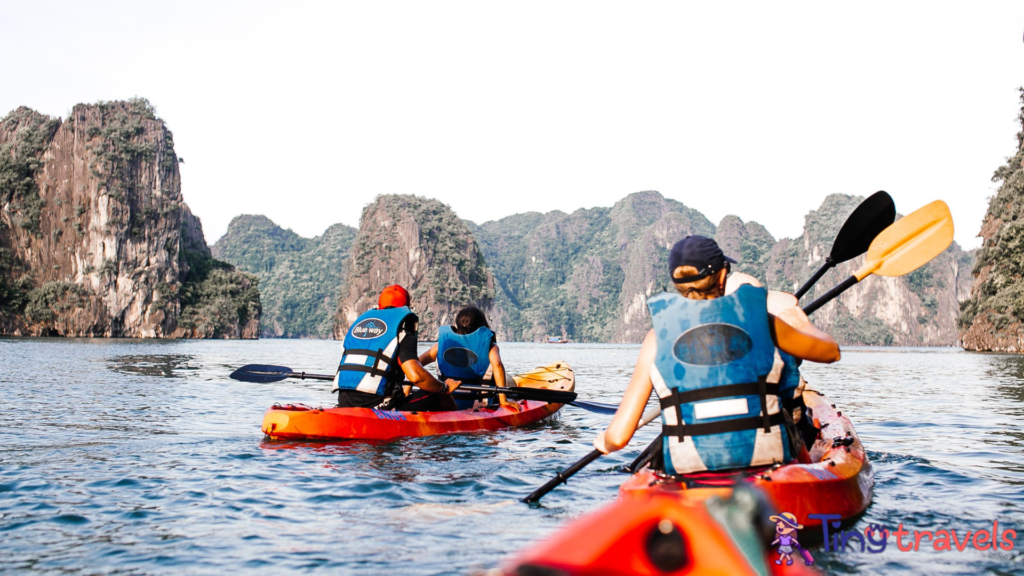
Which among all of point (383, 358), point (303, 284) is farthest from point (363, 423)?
point (303, 284)

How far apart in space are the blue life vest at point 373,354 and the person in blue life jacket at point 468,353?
132 cm

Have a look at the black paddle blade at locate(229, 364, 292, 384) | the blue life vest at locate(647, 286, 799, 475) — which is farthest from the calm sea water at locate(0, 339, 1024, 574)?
the blue life vest at locate(647, 286, 799, 475)

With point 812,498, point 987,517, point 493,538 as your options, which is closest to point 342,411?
point 493,538

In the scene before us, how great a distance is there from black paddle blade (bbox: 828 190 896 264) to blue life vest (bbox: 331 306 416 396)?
402cm

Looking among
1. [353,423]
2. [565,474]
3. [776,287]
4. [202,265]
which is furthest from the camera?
[776,287]

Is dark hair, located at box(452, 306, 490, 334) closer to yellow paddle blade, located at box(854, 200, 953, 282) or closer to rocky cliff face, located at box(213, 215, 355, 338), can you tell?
yellow paddle blade, located at box(854, 200, 953, 282)

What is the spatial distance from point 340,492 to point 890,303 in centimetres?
13836

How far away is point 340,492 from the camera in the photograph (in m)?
5.36

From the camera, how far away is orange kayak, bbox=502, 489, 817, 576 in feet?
4.79

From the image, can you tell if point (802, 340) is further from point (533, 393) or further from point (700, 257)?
point (533, 393)

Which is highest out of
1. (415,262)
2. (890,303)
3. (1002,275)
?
(415,262)

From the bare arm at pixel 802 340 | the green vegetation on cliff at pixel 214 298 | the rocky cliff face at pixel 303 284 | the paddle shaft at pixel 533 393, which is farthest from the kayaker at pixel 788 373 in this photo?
the rocky cliff face at pixel 303 284

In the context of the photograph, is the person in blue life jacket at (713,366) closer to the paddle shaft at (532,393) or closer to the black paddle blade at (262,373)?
the paddle shaft at (532,393)

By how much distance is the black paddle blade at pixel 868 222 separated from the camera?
19.9ft
